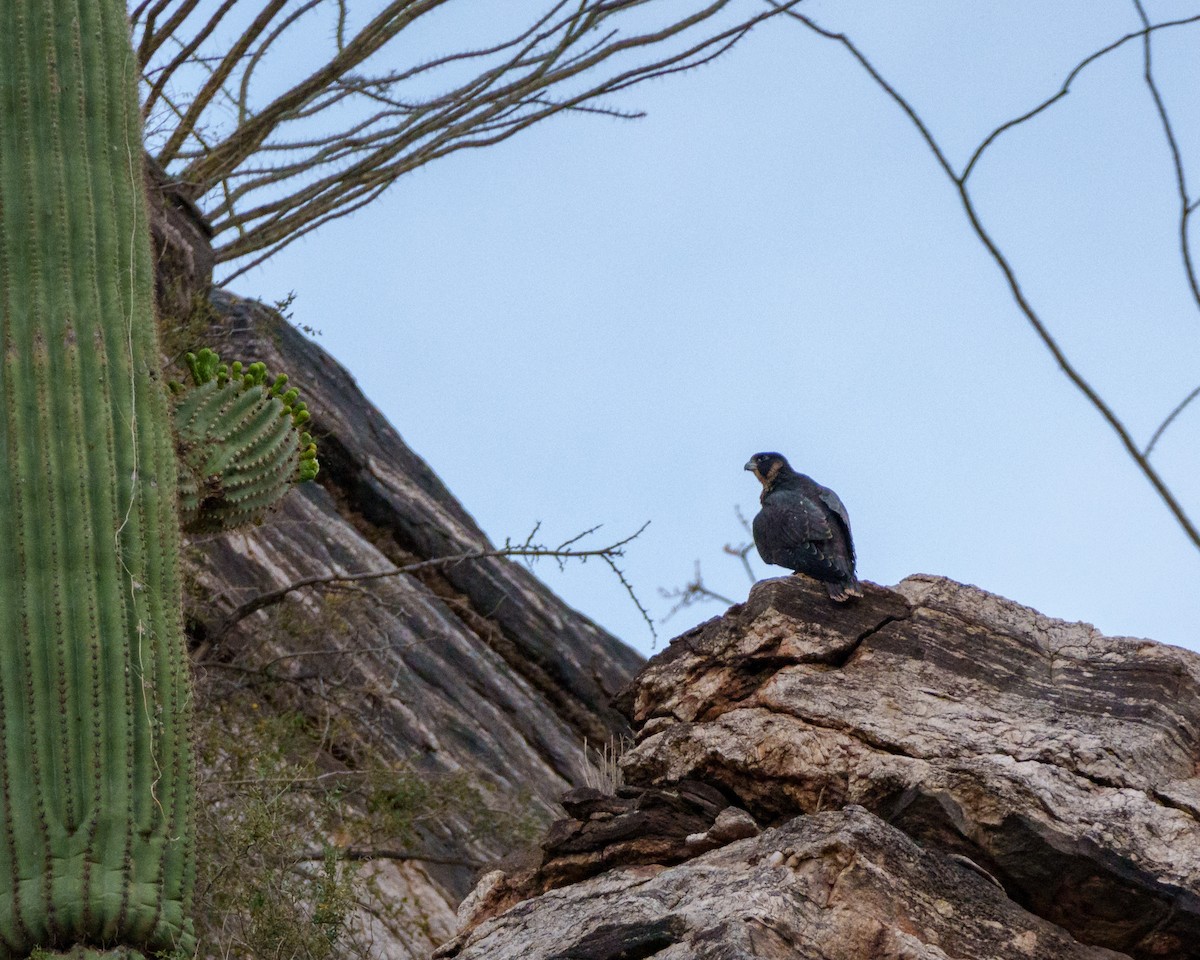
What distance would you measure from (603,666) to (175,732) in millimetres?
6763

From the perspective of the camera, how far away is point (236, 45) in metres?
8.45

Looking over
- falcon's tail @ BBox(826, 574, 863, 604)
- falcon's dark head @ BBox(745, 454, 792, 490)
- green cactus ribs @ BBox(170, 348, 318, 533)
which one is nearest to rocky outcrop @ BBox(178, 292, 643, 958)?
green cactus ribs @ BBox(170, 348, 318, 533)

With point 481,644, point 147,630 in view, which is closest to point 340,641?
point 481,644

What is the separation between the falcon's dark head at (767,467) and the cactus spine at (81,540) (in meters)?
2.65

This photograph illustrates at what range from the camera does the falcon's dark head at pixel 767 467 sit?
626 cm

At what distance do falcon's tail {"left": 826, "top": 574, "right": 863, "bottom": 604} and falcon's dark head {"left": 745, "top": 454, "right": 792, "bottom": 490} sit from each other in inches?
42.2

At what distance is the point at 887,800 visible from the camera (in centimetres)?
436

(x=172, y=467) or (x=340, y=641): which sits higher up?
(x=340, y=641)

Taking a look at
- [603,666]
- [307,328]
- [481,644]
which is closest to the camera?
[307,328]

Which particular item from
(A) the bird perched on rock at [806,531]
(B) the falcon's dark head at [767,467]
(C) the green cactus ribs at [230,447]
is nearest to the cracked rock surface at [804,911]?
(A) the bird perched on rock at [806,531]

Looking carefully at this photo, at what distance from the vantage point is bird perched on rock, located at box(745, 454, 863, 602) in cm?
523

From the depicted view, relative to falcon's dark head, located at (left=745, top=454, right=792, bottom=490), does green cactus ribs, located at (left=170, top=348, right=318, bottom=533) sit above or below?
below

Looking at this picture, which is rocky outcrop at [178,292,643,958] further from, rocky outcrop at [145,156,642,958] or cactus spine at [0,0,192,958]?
cactus spine at [0,0,192,958]

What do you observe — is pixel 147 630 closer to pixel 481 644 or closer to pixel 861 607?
pixel 861 607
